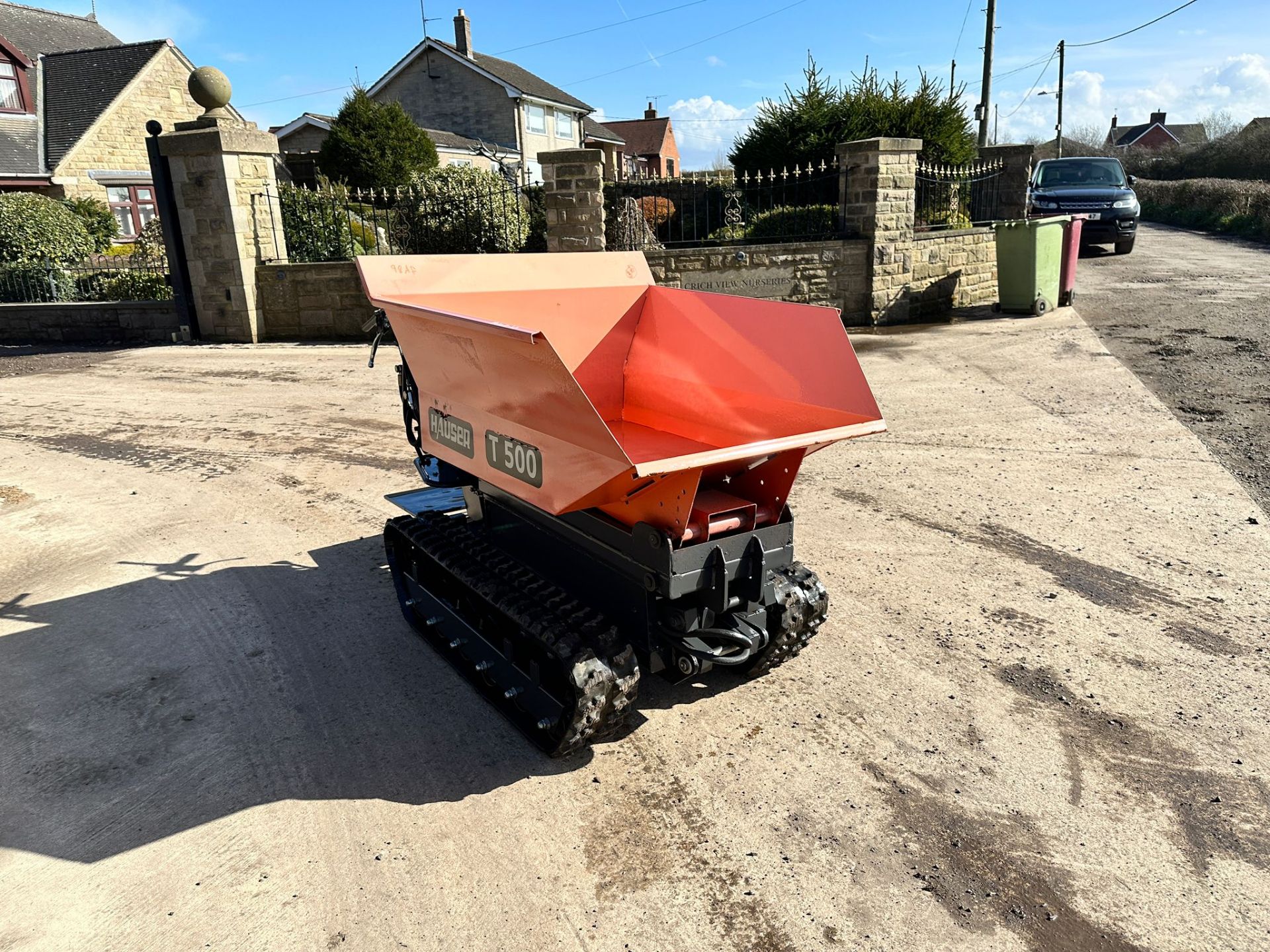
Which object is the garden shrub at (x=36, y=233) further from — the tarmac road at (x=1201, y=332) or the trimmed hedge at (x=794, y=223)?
the tarmac road at (x=1201, y=332)

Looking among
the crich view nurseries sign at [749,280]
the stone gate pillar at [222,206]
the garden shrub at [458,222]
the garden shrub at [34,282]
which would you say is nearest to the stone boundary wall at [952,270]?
the crich view nurseries sign at [749,280]

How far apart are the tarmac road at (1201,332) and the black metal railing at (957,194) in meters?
2.25

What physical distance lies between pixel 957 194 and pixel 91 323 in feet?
47.0

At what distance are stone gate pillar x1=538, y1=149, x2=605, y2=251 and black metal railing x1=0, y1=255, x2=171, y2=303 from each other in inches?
261

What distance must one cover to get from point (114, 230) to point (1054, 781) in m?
27.2

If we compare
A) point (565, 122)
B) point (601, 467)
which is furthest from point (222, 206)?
point (565, 122)

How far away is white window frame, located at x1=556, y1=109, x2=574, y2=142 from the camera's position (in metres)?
40.5

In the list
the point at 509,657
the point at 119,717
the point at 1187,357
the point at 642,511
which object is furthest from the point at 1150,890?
the point at 1187,357

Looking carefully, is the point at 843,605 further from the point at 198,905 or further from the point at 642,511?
the point at 198,905

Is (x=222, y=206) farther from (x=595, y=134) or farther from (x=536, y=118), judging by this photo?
(x=595, y=134)

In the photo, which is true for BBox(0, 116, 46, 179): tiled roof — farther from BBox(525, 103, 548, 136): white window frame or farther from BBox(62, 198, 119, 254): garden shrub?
BBox(525, 103, 548, 136): white window frame

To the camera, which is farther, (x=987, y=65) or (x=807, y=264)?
(x=987, y=65)

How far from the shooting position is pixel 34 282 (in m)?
14.1

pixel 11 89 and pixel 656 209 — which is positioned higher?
pixel 11 89
